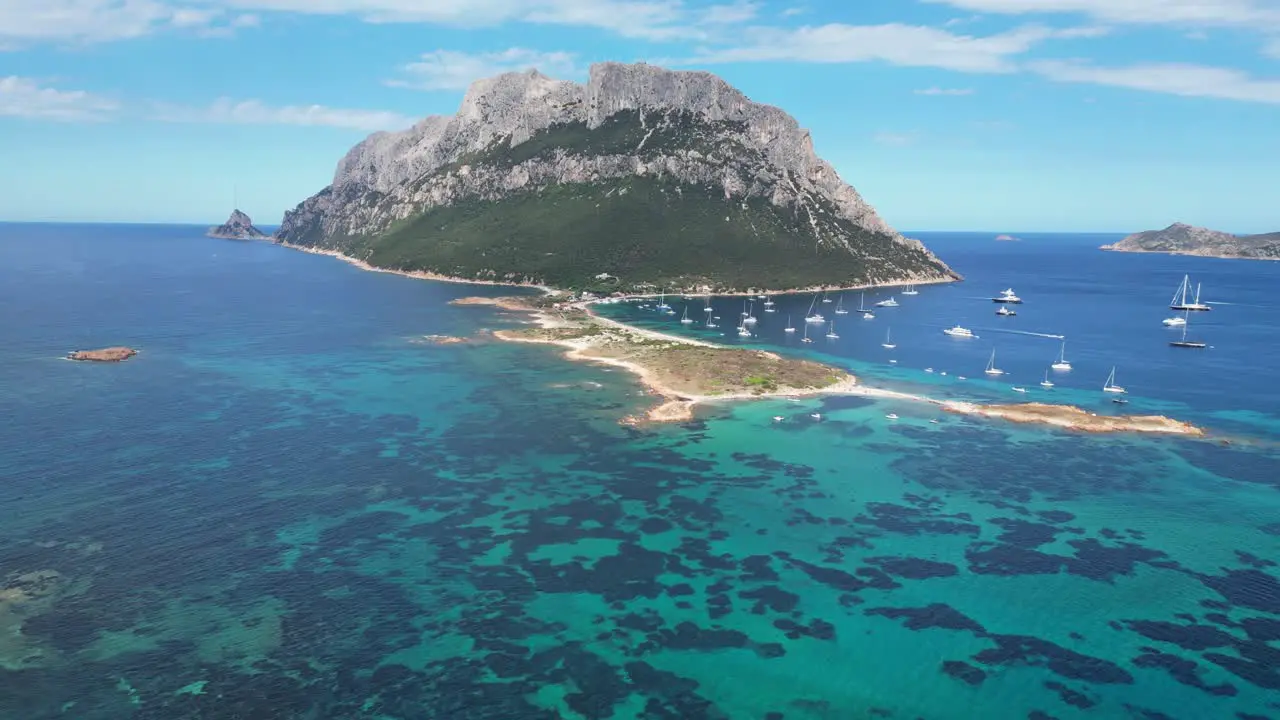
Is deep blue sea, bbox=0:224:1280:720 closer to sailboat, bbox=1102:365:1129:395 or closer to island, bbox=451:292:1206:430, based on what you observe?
island, bbox=451:292:1206:430

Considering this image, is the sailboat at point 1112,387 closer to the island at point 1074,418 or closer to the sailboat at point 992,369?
the island at point 1074,418

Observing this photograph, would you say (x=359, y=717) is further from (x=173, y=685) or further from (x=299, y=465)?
(x=299, y=465)

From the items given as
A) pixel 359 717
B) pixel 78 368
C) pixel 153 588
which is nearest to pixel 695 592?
pixel 359 717

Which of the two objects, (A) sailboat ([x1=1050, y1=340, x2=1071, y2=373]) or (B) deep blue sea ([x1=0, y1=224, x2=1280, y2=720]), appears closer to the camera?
(B) deep blue sea ([x1=0, y1=224, x2=1280, y2=720])

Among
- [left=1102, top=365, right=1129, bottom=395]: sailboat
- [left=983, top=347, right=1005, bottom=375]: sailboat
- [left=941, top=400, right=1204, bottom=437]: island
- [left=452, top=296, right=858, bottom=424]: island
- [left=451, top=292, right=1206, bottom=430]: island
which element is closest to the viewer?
Answer: [left=941, top=400, right=1204, bottom=437]: island

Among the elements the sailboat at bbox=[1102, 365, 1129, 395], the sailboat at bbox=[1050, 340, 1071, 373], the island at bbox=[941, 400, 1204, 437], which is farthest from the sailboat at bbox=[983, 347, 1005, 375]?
the island at bbox=[941, 400, 1204, 437]

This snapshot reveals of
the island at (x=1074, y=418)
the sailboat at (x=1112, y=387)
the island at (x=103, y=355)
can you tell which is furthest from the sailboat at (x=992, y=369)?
the island at (x=103, y=355)
